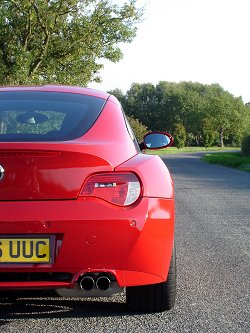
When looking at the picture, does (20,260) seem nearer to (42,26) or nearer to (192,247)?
(192,247)

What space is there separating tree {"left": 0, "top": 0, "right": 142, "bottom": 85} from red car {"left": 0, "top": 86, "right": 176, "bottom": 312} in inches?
969

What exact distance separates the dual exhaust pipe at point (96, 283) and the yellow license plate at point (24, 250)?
0.84 ft

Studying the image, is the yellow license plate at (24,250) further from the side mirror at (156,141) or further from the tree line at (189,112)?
the tree line at (189,112)

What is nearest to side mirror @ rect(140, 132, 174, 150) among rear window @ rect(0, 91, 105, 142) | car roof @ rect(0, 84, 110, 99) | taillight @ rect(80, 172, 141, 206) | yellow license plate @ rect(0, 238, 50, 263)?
car roof @ rect(0, 84, 110, 99)

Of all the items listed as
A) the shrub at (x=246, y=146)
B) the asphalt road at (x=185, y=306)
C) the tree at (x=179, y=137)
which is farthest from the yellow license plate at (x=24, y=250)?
the tree at (x=179, y=137)

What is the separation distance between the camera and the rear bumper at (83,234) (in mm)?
3203

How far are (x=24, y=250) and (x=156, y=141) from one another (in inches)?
76.9

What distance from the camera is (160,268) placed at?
11.3 ft

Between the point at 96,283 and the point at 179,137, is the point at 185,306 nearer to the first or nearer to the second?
the point at 96,283

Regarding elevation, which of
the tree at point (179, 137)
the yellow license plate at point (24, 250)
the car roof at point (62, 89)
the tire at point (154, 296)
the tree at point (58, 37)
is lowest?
the tree at point (179, 137)

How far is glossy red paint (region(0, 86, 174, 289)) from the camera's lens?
10.5ft

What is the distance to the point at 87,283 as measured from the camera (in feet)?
10.9

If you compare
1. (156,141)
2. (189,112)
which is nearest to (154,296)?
(156,141)

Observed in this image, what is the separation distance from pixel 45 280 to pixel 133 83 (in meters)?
110
